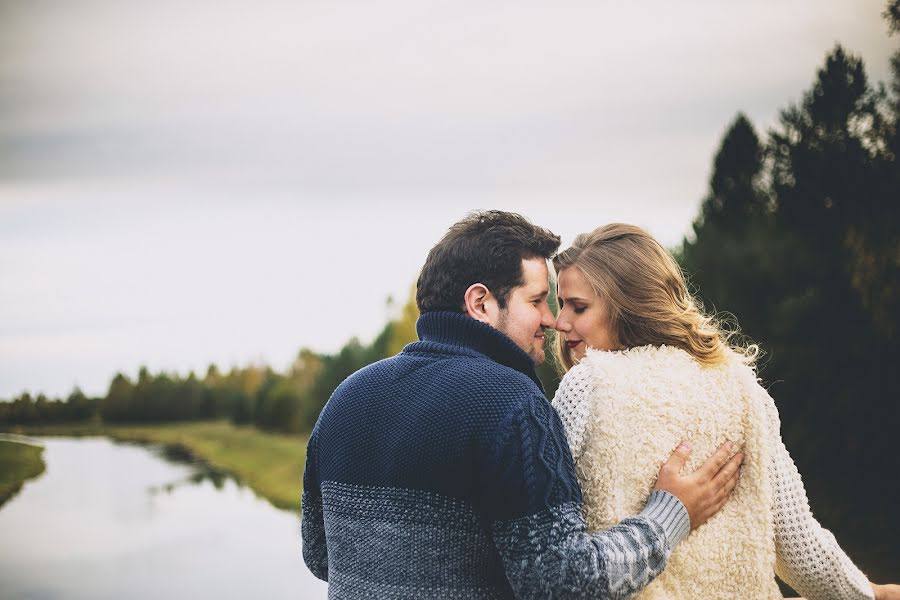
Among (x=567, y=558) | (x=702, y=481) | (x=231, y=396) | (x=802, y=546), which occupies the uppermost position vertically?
(x=702, y=481)

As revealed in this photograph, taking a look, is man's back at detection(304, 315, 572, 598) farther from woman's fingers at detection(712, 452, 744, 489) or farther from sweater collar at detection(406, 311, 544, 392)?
woman's fingers at detection(712, 452, 744, 489)

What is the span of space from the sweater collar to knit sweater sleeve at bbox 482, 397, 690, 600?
328 mm

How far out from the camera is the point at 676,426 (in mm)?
2479

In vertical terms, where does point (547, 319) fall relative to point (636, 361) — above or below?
above

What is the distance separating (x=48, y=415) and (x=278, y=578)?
27.3 m

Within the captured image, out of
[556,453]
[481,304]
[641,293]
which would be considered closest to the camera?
[556,453]

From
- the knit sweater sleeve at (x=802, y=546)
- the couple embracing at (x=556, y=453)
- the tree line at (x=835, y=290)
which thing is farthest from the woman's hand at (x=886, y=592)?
the tree line at (x=835, y=290)

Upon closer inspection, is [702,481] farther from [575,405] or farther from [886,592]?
[886,592]

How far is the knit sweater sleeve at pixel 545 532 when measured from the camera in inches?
82.8

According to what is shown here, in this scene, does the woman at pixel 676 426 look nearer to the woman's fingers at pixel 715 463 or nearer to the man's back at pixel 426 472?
the woman's fingers at pixel 715 463

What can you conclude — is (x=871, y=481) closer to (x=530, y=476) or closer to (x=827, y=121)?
(x=827, y=121)

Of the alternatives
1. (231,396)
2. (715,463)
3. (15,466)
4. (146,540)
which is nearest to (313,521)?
(715,463)

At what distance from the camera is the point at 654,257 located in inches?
114

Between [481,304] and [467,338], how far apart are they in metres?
0.14
